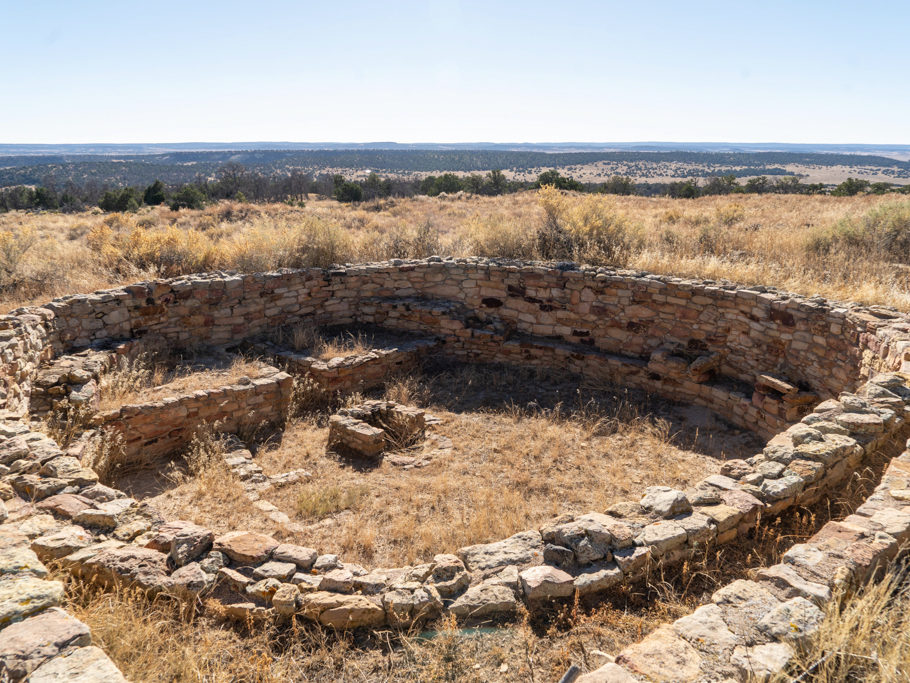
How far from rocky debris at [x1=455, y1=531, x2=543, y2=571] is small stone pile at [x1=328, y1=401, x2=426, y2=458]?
281cm

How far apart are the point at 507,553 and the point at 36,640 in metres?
2.68

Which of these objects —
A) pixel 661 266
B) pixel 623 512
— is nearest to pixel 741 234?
pixel 661 266

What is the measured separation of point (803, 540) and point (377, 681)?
3151 mm

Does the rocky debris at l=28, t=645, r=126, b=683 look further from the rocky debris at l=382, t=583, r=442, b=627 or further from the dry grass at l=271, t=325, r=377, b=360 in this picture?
the dry grass at l=271, t=325, r=377, b=360

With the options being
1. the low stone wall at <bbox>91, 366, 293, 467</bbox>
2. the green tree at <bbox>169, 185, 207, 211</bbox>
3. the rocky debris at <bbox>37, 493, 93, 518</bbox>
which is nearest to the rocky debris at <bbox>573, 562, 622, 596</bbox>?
the rocky debris at <bbox>37, 493, 93, 518</bbox>

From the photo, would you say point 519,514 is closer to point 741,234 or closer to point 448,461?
point 448,461

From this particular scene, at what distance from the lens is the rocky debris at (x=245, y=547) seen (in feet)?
12.6

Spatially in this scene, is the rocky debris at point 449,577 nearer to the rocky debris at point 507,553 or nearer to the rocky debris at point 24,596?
the rocky debris at point 507,553

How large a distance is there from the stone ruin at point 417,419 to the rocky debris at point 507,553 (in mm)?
15

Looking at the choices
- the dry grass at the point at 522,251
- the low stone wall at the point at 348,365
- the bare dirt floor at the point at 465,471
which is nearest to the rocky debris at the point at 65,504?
the bare dirt floor at the point at 465,471

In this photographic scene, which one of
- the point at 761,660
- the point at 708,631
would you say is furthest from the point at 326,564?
the point at 761,660

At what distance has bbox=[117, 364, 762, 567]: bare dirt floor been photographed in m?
5.02

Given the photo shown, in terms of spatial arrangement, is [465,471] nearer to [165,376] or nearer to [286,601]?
[286,601]

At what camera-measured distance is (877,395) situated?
16.9 feet
